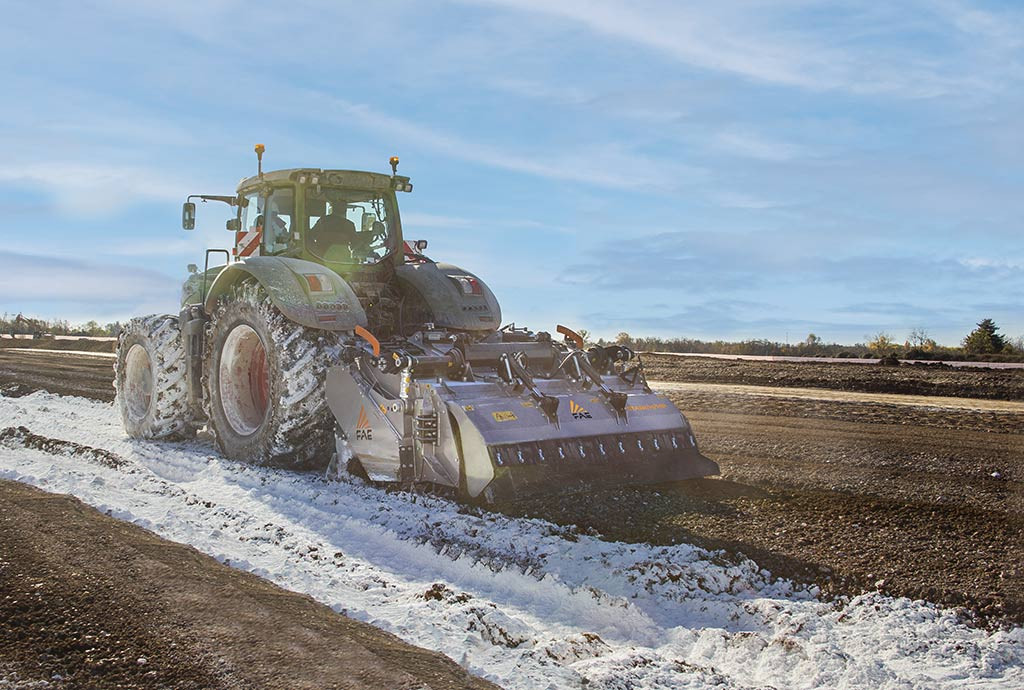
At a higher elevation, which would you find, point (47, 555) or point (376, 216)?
point (376, 216)

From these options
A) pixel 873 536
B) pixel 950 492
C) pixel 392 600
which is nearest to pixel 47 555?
pixel 392 600

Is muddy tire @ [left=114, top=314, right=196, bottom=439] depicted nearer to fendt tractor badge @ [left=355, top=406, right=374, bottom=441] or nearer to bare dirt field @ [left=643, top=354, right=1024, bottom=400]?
fendt tractor badge @ [left=355, top=406, right=374, bottom=441]

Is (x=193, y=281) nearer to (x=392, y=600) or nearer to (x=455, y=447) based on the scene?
(x=455, y=447)

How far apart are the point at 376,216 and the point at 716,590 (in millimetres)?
5496

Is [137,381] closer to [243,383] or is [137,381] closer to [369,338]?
[243,383]

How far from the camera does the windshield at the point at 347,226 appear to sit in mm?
8305

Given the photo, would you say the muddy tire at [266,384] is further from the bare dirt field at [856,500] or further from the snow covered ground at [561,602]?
the bare dirt field at [856,500]

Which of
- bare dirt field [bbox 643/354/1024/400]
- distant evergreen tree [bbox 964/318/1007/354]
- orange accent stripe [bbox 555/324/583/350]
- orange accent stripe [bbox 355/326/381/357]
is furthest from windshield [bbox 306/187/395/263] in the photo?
distant evergreen tree [bbox 964/318/1007/354]

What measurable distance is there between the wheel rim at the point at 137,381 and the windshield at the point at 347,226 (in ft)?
8.88

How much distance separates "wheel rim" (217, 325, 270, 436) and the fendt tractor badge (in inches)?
64.8

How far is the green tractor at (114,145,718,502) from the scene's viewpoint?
610cm

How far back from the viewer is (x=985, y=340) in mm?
23328

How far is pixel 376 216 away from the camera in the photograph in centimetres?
869

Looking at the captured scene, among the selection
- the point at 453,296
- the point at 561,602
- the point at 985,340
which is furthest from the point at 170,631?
the point at 985,340
